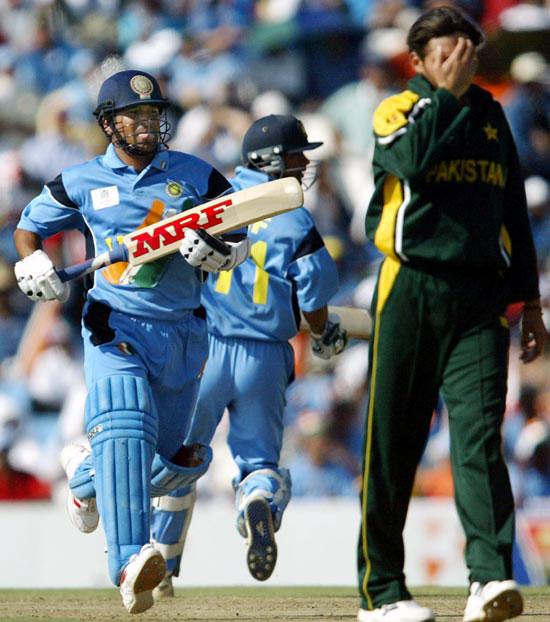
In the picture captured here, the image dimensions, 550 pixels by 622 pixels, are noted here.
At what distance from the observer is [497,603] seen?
405 centimetres

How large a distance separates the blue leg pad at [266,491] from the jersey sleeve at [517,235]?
216 centimetres

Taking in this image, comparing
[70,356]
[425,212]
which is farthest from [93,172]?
[70,356]

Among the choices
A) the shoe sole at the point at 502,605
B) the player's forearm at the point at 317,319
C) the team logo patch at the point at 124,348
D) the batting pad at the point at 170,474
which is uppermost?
the team logo patch at the point at 124,348

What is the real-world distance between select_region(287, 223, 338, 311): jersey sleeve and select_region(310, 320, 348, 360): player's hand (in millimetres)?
187

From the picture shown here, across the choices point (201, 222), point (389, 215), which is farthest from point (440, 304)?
point (201, 222)

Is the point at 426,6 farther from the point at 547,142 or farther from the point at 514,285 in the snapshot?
the point at 514,285

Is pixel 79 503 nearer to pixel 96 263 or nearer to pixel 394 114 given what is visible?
pixel 96 263

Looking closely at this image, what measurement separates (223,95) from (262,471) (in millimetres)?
6983

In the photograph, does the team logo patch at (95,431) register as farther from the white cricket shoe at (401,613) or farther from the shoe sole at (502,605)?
the shoe sole at (502,605)

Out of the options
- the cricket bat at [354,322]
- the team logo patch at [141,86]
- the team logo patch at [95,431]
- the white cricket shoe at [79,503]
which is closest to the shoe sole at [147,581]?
the team logo patch at [95,431]

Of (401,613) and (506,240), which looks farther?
(506,240)

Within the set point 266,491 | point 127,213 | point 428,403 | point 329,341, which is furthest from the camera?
point 329,341

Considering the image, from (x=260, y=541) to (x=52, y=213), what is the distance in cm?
163

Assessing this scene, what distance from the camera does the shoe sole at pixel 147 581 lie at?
4848 mm
